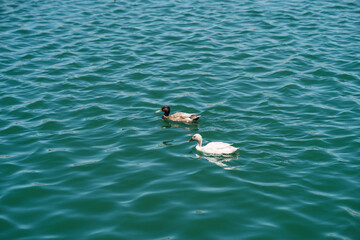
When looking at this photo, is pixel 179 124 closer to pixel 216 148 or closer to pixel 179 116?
pixel 179 116

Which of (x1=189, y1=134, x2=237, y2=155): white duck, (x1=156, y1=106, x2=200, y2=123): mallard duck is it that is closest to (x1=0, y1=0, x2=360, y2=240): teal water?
(x1=189, y1=134, x2=237, y2=155): white duck

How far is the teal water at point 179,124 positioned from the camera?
1023cm

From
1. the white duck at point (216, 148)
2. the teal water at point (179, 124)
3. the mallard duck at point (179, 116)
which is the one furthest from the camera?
the mallard duck at point (179, 116)

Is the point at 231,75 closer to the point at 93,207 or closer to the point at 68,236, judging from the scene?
the point at 93,207

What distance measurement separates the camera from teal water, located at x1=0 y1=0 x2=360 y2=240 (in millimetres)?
10234

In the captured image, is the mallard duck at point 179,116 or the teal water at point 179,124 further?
the mallard duck at point 179,116

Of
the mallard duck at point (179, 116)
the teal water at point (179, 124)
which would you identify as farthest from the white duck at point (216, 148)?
the mallard duck at point (179, 116)

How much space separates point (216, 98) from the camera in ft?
54.0

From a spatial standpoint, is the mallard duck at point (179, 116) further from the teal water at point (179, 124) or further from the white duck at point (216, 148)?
the white duck at point (216, 148)

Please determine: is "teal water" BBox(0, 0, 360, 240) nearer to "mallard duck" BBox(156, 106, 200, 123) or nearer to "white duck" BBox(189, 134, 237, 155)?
"white duck" BBox(189, 134, 237, 155)

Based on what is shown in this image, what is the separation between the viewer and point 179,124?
1509 cm

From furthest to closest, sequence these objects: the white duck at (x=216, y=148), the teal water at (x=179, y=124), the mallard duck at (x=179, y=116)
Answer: the mallard duck at (x=179, y=116), the white duck at (x=216, y=148), the teal water at (x=179, y=124)

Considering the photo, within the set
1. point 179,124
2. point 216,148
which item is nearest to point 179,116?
point 179,124

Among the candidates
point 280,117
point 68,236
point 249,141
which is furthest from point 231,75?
point 68,236
